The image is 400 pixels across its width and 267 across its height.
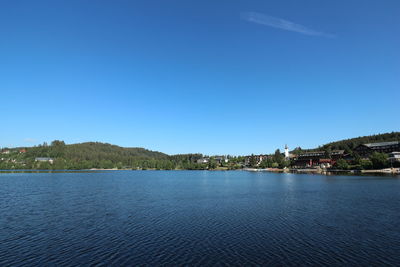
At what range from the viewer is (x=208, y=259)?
21.4 meters

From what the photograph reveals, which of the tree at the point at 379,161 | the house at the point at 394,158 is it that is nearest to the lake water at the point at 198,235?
Answer: the tree at the point at 379,161

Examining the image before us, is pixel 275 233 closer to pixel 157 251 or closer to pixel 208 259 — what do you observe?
pixel 208 259

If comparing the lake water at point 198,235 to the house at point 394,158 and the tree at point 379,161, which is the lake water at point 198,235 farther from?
the house at point 394,158

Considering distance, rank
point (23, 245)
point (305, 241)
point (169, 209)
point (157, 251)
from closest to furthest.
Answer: point (157, 251) → point (23, 245) → point (305, 241) → point (169, 209)

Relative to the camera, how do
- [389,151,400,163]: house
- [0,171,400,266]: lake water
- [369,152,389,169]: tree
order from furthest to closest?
[389,151,400,163]: house
[369,152,389,169]: tree
[0,171,400,266]: lake water

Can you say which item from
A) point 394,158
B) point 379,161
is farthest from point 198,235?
point 394,158

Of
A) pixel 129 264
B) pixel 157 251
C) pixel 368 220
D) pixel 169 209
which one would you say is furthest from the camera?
pixel 169 209

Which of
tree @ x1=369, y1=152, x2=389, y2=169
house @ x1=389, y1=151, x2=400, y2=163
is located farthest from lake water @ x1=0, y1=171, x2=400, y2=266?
house @ x1=389, y1=151, x2=400, y2=163

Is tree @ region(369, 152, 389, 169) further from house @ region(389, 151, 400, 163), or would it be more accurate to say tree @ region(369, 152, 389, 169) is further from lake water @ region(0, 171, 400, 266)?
lake water @ region(0, 171, 400, 266)

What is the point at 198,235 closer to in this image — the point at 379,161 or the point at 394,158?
the point at 379,161

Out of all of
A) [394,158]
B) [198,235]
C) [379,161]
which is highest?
[394,158]

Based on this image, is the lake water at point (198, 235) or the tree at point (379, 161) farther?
the tree at point (379, 161)

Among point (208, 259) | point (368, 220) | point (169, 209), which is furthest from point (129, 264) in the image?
point (368, 220)

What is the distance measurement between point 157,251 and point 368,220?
3142 centimetres
